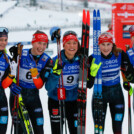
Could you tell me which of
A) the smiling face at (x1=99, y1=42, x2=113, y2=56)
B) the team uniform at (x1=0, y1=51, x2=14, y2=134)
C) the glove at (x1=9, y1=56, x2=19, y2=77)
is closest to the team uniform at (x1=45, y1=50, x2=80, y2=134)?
the smiling face at (x1=99, y1=42, x2=113, y2=56)

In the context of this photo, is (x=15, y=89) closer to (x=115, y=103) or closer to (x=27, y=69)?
(x=27, y=69)

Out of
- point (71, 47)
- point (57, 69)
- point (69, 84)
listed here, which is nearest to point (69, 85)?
point (69, 84)

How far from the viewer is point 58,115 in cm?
337

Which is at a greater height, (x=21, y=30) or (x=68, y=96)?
(x=21, y=30)

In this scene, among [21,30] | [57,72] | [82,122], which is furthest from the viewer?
[21,30]

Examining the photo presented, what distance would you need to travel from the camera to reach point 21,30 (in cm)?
2484

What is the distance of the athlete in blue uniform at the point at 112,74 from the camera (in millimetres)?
3389

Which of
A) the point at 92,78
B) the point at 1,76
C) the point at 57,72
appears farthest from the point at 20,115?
the point at 92,78

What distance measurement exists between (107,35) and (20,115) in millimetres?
1816

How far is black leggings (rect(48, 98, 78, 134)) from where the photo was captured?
11.1ft

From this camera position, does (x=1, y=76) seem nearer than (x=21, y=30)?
Yes

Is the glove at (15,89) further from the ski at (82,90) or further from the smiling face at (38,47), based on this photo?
the ski at (82,90)

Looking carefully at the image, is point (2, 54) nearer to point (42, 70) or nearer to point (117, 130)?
point (42, 70)

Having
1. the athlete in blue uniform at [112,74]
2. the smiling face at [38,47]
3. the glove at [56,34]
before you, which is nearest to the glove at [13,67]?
the smiling face at [38,47]
